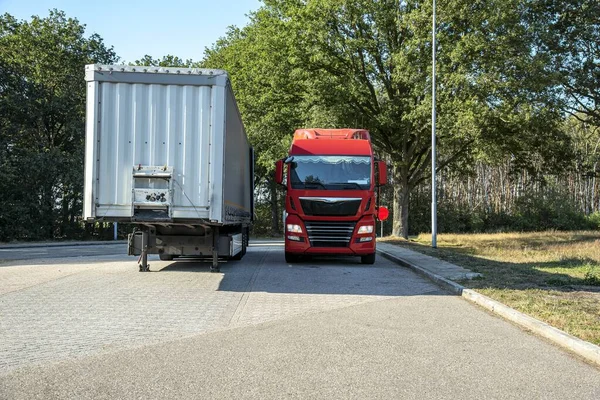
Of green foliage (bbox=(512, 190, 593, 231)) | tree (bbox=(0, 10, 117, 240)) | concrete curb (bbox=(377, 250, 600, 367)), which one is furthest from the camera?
green foliage (bbox=(512, 190, 593, 231))

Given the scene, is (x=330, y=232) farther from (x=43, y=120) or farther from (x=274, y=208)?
(x=274, y=208)

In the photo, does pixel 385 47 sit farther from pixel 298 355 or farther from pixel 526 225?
pixel 526 225

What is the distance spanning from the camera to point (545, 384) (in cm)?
505

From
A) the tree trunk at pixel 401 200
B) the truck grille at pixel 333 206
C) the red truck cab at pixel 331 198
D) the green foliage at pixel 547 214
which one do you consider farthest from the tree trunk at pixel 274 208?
the truck grille at pixel 333 206

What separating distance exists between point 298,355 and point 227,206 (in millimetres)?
6478

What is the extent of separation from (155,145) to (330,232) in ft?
19.9

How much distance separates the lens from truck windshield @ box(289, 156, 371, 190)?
50.6 feet

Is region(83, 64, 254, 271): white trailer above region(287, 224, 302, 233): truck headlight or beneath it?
above

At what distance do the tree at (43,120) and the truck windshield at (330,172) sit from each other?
22253 mm

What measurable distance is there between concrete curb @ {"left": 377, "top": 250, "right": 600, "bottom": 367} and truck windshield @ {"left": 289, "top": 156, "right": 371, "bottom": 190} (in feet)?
A: 13.3

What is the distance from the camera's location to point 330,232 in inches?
601

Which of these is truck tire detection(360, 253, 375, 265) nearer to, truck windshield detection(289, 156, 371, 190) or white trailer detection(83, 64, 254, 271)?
truck windshield detection(289, 156, 371, 190)

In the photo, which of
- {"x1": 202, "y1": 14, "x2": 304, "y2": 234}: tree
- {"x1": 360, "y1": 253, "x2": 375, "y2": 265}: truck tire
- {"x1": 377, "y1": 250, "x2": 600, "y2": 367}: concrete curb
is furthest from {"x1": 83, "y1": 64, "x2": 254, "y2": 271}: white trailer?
{"x1": 202, "y1": 14, "x2": 304, "y2": 234}: tree

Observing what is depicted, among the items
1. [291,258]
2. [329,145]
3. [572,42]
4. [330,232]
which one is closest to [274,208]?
[572,42]
